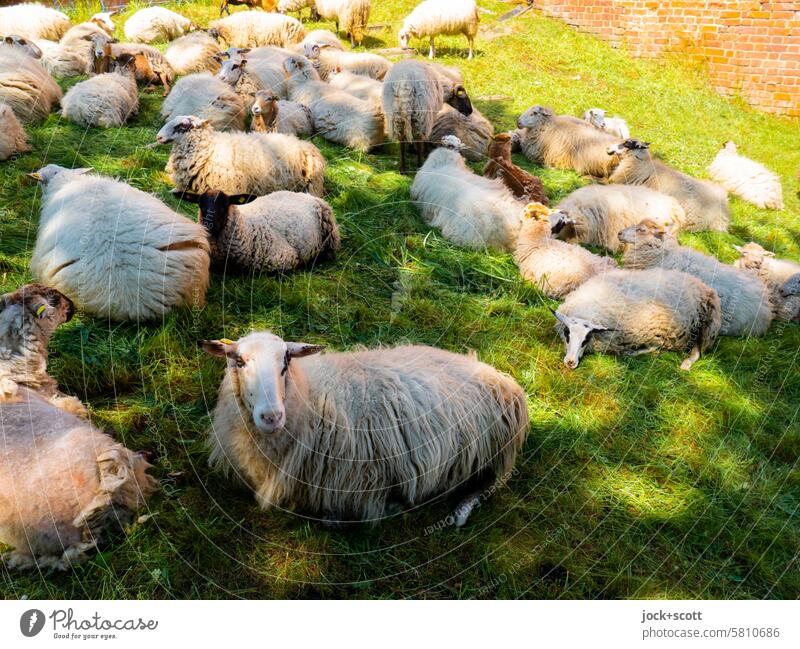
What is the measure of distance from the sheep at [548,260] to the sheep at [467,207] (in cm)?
25

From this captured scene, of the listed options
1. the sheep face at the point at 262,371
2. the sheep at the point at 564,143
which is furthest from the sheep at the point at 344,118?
the sheep face at the point at 262,371

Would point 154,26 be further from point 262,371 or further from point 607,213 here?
point 262,371

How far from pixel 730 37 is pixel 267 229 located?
14.2m

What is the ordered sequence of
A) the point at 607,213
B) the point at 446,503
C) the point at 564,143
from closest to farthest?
1. the point at 446,503
2. the point at 607,213
3. the point at 564,143

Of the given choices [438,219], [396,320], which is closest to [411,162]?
[438,219]

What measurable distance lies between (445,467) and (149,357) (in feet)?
6.95

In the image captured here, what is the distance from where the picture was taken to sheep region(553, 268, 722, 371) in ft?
16.4

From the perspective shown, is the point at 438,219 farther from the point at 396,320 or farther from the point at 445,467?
the point at 445,467

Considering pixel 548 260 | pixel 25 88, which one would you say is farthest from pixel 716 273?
pixel 25 88

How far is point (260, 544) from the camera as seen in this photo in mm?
3102

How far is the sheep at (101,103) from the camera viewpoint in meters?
7.42

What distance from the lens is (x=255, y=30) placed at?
12.4 metres

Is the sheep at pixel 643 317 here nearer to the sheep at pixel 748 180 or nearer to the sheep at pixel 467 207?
the sheep at pixel 467 207
